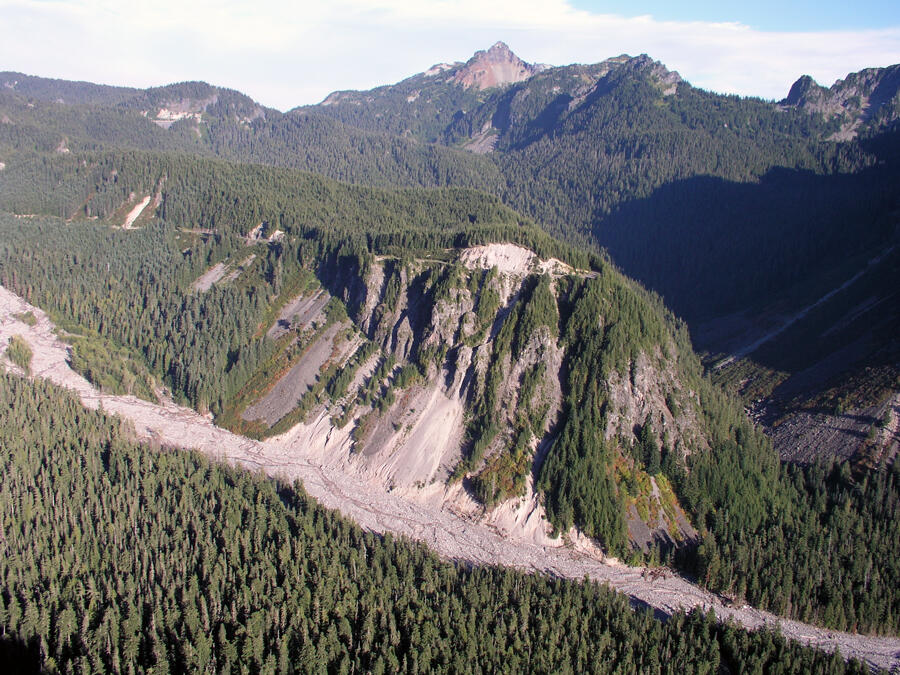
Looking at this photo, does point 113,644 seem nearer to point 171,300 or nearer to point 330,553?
point 330,553

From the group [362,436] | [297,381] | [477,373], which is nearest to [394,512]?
[362,436]

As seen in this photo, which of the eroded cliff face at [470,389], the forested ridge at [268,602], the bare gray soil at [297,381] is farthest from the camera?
the bare gray soil at [297,381]

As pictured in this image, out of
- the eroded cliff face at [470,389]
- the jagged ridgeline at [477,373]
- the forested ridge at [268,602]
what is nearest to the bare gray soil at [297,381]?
the eroded cliff face at [470,389]

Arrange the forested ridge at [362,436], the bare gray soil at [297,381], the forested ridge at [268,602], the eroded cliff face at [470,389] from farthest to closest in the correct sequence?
the bare gray soil at [297,381] < the eroded cliff face at [470,389] < the forested ridge at [362,436] < the forested ridge at [268,602]

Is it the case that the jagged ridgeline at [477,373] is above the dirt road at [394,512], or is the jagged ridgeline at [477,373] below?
above

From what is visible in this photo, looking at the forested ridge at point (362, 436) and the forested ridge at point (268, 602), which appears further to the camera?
the forested ridge at point (362, 436)

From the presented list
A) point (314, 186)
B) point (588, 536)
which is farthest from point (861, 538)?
point (314, 186)

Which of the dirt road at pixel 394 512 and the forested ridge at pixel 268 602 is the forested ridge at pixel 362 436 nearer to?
the forested ridge at pixel 268 602
